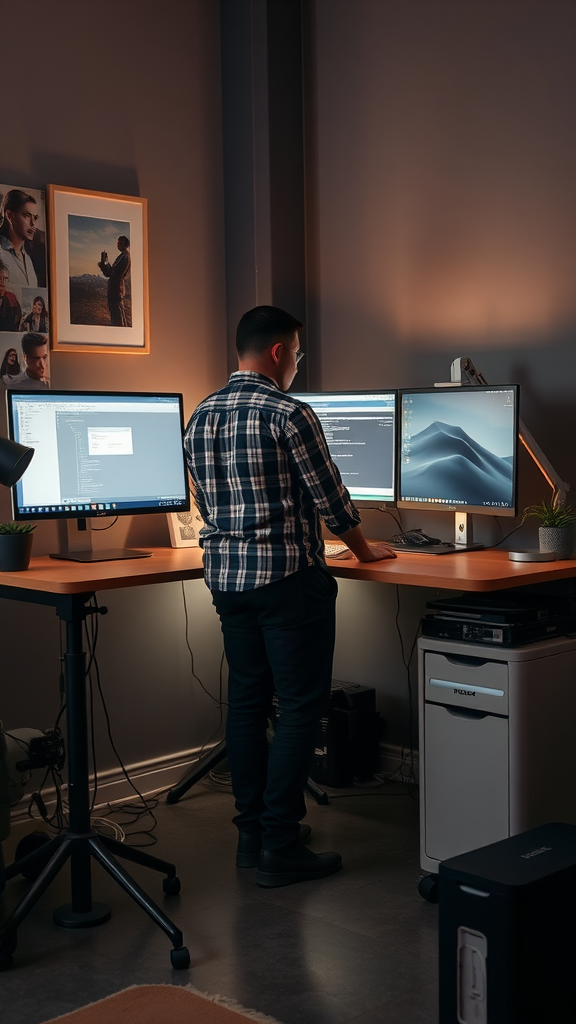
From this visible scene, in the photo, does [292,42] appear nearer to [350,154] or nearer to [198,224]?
[350,154]

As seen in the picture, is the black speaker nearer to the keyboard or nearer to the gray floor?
the gray floor

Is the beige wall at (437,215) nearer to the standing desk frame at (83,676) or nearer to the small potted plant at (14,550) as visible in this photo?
the standing desk frame at (83,676)

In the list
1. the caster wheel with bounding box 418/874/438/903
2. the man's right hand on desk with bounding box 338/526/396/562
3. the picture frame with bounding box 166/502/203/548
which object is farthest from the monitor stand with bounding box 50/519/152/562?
the caster wheel with bounding box 418/874/438/903

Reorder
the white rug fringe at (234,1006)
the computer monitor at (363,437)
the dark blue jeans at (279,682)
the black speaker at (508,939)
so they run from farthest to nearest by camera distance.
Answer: the computer monitor at (363,437) < the dark blue jeans at (279,682) < the white rug fringe at (234,1006) < the black speaker at (508,939)

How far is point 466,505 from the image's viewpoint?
3219 millimetres

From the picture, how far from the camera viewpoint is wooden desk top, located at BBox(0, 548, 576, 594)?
260 cm

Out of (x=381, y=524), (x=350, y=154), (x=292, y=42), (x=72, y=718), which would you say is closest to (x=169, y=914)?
(x=72, y=718)

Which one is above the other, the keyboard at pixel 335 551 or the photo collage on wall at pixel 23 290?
the photo collage on wall at pixel 23 290

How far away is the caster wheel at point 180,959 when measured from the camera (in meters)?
2.39

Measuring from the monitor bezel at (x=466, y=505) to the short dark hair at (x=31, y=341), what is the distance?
1147 millimetres

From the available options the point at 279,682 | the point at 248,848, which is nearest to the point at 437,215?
the point at 279,682

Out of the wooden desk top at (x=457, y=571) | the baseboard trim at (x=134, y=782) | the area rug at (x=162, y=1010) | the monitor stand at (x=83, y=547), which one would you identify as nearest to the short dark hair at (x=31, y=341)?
the monitor stand at (x=83, y=547)

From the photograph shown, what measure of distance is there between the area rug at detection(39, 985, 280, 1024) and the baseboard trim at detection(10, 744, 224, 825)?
1176 millimetres

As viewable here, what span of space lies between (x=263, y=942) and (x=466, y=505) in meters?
1.39
